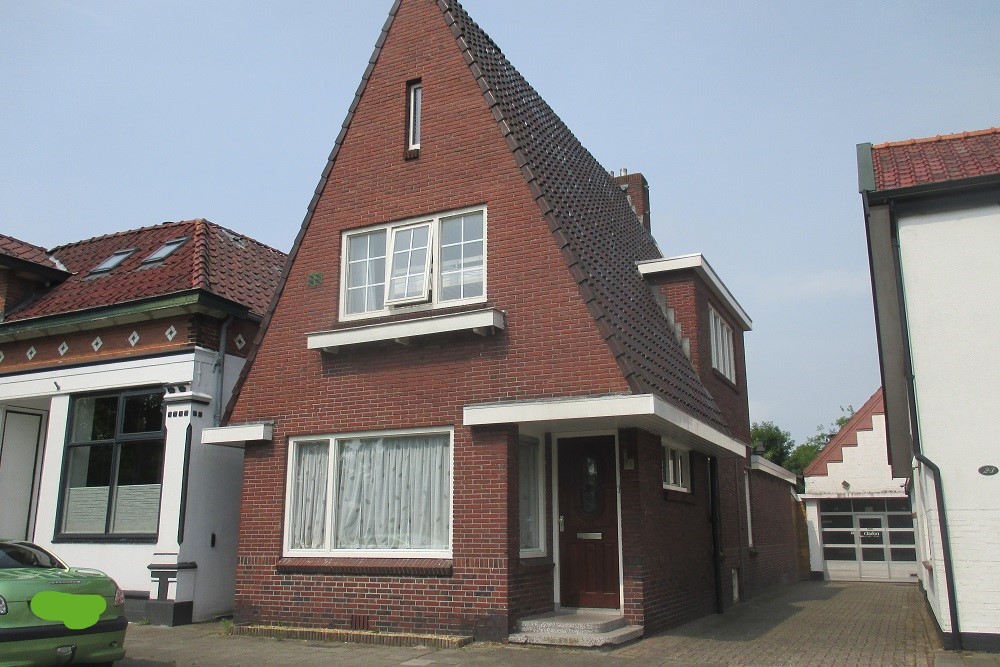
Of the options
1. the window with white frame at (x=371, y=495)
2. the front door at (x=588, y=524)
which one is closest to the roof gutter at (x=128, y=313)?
the window with white frame at (x=371, y=495)

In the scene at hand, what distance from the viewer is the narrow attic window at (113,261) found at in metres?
16.5

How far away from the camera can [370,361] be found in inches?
467

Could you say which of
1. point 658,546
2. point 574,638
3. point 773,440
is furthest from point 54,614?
point 773,440

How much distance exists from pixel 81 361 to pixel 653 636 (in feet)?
34.4

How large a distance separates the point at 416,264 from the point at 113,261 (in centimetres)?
791

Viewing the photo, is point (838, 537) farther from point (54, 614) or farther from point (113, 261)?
point (54, 614)

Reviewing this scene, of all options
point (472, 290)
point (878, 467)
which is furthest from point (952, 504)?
point (878, 467)

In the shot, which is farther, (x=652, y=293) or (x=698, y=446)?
(x=652, y=293)

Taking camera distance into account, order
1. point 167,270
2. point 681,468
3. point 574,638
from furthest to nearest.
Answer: point 167,270
point 681,468
point 574,638

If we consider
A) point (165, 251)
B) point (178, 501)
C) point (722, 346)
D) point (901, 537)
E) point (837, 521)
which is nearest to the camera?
point (178, 501)

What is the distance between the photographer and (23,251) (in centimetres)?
1722

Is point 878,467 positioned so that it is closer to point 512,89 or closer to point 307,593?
point 512,89

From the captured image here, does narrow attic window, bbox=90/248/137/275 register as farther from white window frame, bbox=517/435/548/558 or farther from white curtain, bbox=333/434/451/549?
white window frame, bbox=517/435/548/558

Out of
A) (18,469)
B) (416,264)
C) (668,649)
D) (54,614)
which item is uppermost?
(416,264)
